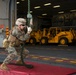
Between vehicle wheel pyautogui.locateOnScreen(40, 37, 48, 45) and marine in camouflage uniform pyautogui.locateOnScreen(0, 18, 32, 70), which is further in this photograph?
vehicle wheel pyautogui.locateOnScreen(40, 37, 48, 45)

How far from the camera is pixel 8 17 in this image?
21.1 meters

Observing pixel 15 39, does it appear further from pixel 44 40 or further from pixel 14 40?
pixel 44 40

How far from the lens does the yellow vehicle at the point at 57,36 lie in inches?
1035

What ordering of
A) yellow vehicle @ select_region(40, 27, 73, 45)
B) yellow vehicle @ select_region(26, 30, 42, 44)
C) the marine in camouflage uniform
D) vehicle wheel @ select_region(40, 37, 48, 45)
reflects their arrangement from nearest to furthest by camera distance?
the marine in camouflage uniform → yellow vehicle @ select_region(40, 27, 73, 45) → vehicle wheel @ select_region(40, 37, 48, 45) → yellow vehicle @ select_region(26, 30, 42, 44)

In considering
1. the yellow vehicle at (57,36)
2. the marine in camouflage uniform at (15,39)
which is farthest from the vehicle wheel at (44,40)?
the marine in camouflage uniform at (15,39)

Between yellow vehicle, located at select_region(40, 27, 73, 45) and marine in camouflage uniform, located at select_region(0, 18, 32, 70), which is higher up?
marine in camouflage uniform, located at select_region(0, 18, 32, 70)

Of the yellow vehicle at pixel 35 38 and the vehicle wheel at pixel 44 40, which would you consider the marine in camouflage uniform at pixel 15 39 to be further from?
the yellow vehicle at pixel 35 38

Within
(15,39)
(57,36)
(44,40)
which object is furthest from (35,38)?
(15,39)

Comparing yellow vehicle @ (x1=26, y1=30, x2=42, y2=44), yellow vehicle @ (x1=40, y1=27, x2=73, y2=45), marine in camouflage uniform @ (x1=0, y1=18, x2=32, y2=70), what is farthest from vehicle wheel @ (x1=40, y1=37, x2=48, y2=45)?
marine in camouflage uniform @ (x1=0, y1=18, x2=32, y2=70)

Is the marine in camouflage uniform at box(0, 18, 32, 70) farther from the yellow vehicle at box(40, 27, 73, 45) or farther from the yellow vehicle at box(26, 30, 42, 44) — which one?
the yellow vehicle at box(26, 30, 42, 44)

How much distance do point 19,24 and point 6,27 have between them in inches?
517

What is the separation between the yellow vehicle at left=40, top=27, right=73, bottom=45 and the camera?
2630 cm

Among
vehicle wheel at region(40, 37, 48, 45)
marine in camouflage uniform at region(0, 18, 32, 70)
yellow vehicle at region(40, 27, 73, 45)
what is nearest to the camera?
marine in camouflage uniform at region(0, 18, 32, 70)

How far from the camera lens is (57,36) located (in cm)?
2677
